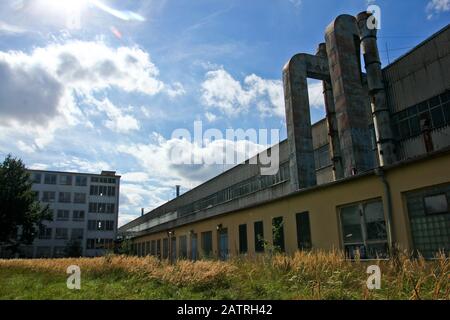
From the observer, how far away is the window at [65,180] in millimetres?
77500

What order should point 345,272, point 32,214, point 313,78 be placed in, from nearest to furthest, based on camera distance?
1. point 345,272
2. point 313,78
3. point 32,214

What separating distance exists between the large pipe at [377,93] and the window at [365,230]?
7.84 meters

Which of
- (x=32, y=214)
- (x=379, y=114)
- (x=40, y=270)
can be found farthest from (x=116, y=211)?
(x=379, y=114)

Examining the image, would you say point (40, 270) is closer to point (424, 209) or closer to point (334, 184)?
point (334, 184)

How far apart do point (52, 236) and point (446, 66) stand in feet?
237

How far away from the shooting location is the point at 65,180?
255ft

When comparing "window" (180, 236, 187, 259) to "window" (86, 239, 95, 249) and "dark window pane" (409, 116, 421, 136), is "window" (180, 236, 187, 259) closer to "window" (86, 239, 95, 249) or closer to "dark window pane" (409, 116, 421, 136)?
"dark window pane" (409, 116, 421, 136)

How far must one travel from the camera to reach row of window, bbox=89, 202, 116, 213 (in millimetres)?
77812

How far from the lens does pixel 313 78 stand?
2630 centimetres

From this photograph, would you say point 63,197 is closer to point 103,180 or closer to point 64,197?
point 64,197

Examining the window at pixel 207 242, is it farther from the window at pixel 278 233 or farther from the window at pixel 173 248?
the window at pixel 278 233

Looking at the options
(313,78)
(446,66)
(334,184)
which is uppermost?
(313,78)

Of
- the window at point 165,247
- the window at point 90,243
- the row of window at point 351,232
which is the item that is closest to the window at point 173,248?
the window at point 165,247

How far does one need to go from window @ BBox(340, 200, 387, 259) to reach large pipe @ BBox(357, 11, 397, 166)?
784 cm
